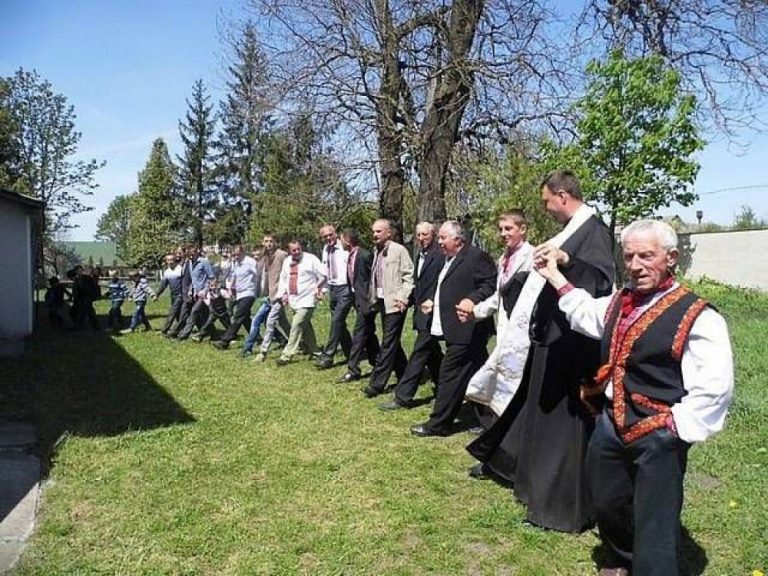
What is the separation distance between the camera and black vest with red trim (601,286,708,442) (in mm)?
2881

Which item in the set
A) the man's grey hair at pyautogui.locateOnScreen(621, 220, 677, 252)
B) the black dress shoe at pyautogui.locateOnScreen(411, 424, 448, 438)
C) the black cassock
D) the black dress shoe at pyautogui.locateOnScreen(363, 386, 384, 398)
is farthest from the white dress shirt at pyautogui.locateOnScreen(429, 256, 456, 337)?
the man's grey hair at pyautogui.locateOnScreen(621, 220, 677, 252)

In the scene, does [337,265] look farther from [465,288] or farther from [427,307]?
[465,288]

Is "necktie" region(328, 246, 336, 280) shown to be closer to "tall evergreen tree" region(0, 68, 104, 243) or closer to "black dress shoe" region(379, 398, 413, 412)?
"black dress shoe" region(379, 398, 413, 412)

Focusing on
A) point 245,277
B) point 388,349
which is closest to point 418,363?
point 388,349

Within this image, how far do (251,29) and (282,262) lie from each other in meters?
5.37

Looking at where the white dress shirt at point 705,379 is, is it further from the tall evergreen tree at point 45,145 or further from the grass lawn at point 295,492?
the tall evergreen tree at point 45,145

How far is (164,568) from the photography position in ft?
12.3

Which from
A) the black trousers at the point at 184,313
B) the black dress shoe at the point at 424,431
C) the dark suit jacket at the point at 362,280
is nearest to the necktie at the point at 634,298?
the black dress shoe at the point at 424,431

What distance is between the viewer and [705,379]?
2814mm

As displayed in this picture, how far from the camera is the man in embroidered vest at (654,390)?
2.84 meters

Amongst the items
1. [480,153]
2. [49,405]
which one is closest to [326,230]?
[49,405]

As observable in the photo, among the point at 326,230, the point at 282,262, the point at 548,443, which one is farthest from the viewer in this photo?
the point at 282,262

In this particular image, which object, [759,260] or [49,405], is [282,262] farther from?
[759,260]

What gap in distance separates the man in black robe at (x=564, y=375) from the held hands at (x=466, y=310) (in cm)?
137
